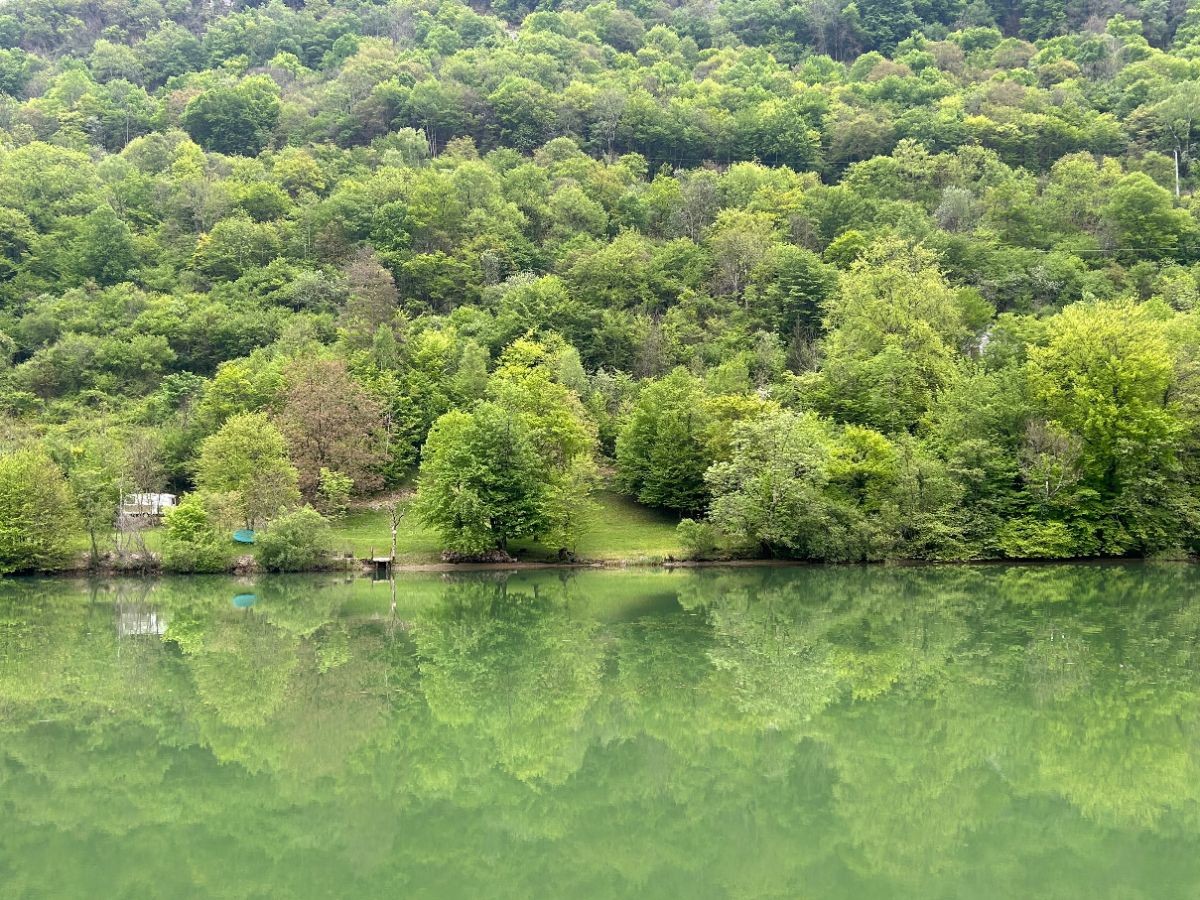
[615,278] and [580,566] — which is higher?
[615,278]

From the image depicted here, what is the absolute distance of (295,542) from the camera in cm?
4616

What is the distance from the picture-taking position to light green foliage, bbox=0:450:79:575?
44.2 meters

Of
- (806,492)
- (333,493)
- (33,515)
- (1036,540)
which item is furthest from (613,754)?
(333,493)

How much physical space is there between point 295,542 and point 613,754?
3156cm

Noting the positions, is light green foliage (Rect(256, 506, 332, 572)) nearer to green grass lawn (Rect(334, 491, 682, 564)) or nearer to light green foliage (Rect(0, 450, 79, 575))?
green grass lawn (Rect(334, 491, 682, 564))

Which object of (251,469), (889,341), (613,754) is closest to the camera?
(613,754)

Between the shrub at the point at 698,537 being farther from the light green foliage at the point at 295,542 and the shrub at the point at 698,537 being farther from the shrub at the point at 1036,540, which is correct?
the light green foliage at the point at 295,542

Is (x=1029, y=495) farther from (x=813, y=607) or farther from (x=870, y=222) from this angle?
(x=870, y=222)

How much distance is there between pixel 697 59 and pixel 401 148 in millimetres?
47256

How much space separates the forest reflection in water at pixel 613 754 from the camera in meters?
12.8

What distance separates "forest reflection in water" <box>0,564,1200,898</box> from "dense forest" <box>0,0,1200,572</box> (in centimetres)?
1468

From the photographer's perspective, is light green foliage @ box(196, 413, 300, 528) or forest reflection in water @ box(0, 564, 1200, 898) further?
light green foliage @ box(196, 413, 300, 528)

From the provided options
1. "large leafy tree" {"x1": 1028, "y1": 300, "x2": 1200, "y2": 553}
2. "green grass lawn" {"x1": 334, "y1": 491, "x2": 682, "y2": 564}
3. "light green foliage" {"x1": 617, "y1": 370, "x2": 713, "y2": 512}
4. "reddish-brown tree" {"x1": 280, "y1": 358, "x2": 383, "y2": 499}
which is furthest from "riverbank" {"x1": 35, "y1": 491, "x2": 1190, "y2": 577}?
"reddish-brown tree" {"x1": 280, "y1": 358, "x2": 383, "y2": 499}

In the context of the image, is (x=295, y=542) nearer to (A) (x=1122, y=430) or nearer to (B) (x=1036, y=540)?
(B) (x=1036, y=540)
